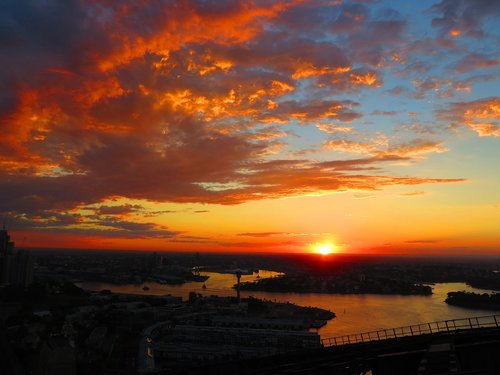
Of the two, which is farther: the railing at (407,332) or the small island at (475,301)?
the small island at (475,301)

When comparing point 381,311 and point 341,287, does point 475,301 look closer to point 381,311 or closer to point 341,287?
point 381,311

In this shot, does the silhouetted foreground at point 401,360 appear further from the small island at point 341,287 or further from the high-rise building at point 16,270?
the high-rise building at point 16,270

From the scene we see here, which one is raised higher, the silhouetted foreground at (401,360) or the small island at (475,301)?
the silhouetted foreground at (401,360)

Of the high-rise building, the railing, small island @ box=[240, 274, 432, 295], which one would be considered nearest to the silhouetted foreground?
the railing

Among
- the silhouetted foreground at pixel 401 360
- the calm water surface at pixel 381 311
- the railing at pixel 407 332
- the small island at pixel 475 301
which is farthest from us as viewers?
the small island at pixel 475 301

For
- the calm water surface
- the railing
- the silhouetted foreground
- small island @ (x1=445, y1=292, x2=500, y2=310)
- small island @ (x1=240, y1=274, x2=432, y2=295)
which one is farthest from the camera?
small island @ (x1=240, y1=274, x2=432, y2=295)

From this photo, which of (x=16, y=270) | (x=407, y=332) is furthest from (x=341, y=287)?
(x=16, y=270)

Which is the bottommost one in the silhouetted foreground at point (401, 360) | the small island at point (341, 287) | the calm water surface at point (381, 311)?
the calm water surface at point (381, 311)

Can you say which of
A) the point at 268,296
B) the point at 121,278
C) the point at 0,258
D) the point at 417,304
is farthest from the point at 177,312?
the point at 121,278

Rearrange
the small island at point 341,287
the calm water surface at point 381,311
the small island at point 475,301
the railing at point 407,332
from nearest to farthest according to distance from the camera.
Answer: the railing at point 407,332 < the calm water surface at point 381,311 < the small island at point 475,301 < the small island at point 341,287

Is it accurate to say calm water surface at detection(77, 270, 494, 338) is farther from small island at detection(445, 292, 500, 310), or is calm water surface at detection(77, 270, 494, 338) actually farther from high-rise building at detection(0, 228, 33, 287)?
high-rise building at detection(0, 228, 33, 287)

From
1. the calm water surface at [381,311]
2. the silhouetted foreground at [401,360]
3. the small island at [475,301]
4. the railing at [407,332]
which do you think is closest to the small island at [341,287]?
the calm water surface at [381,311]

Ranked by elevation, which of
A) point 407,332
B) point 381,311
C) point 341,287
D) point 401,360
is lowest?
point 381,311
